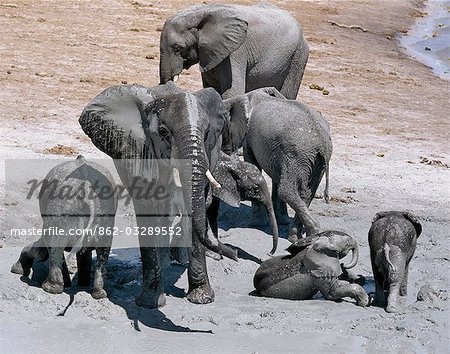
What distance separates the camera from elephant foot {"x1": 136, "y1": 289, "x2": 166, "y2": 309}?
7.10 metres

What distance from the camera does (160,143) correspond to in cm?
656

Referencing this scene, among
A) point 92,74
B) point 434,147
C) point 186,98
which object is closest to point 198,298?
point 186,98

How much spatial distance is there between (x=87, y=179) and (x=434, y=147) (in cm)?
724

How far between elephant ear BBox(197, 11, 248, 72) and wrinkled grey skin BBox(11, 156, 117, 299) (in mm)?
3356

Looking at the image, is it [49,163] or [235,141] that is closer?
[235,141]

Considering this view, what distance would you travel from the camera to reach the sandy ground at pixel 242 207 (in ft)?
22.2

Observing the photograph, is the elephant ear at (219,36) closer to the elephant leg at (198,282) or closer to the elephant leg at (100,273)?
the elephant leg at (198,282)

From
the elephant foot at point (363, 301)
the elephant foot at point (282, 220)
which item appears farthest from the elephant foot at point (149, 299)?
the elephant foot at point (282, 220)

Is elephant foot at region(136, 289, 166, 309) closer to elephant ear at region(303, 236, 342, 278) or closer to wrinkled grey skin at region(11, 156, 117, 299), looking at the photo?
wrinkled grey skin at region(11, 156, 117, 299)

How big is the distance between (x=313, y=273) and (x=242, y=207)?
8.47 ft

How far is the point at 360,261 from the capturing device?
8.59 meters

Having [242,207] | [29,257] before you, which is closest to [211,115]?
[29,257]

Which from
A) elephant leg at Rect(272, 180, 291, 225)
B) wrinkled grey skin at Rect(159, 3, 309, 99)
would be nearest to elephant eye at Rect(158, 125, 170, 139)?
elephant leg at Rect(272, 180, 291, 225)

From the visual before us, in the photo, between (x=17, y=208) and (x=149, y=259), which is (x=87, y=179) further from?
(x=17, y=208)
